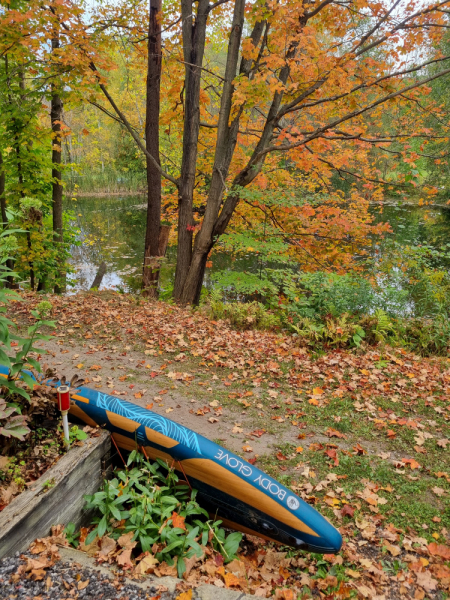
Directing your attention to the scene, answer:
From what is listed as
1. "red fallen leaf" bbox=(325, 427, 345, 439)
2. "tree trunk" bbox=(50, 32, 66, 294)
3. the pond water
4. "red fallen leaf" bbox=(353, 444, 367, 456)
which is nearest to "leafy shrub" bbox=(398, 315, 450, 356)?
"red fallen leaf" bbox=(325, 427, 345, 439)

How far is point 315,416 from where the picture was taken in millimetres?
4707

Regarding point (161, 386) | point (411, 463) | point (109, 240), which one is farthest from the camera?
point (109, 240)

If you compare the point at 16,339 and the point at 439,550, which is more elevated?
the point at 16,339

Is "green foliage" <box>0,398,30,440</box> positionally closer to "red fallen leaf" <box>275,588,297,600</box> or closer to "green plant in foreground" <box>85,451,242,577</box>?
"green plant in foreground" <box>85,451,242,577</box>

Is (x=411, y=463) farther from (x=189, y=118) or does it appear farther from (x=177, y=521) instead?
(x=189, y=118)

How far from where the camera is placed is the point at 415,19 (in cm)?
653

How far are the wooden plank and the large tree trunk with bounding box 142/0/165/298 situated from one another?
6.90 meters

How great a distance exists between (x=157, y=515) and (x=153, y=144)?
835cm

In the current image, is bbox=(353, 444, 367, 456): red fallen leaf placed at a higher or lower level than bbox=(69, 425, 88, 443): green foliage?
lower

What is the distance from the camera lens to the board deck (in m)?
2.82

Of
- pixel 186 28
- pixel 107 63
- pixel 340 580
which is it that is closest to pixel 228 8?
pixel 186 28

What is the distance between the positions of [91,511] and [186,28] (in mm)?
8911

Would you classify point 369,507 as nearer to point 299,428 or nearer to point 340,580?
point 340,580

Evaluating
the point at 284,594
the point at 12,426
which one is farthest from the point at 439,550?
the point at 12,426
